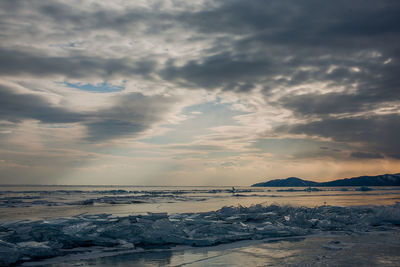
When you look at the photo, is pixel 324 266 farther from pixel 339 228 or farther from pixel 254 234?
pixel 339 228

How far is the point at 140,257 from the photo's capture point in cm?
794

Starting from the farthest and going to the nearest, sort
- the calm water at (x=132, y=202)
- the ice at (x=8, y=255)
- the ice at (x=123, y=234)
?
the calm water at (x=132, y=202) < the ice at (x=123, y=234) < the ice at (x=8, y=255)

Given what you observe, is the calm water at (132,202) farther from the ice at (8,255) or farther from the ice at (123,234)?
the ice at (8,255)

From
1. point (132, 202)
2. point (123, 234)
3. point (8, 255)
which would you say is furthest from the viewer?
point (132, 202)

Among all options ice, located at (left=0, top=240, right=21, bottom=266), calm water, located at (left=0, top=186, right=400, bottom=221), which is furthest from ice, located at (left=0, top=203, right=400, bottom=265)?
calm water, located at (left=0, top=186, right=400, bottom=221)

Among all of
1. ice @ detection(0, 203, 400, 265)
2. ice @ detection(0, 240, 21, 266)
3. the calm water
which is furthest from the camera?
the calm water

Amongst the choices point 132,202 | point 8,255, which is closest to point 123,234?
point 8,255

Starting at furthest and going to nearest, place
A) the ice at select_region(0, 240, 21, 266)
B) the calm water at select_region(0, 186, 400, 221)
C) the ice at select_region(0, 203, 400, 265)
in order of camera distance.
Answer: the calm water at select_region(0, 186, 400, 221) → the ice at select_region(0, 203, 400, 265) → the ice at select_region(0, 240, 21, 266)

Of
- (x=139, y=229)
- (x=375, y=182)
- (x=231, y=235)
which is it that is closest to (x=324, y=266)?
(x=231, y=235)

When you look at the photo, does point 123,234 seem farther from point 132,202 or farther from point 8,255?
point 132,202

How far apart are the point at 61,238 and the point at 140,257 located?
3053mm

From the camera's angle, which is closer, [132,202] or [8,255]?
[8,255]

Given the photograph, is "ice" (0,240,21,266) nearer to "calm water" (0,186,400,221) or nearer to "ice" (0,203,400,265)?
"ice" (0,203,400,265)

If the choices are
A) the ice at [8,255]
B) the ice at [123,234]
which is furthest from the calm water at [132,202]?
the ice at [8,255]
